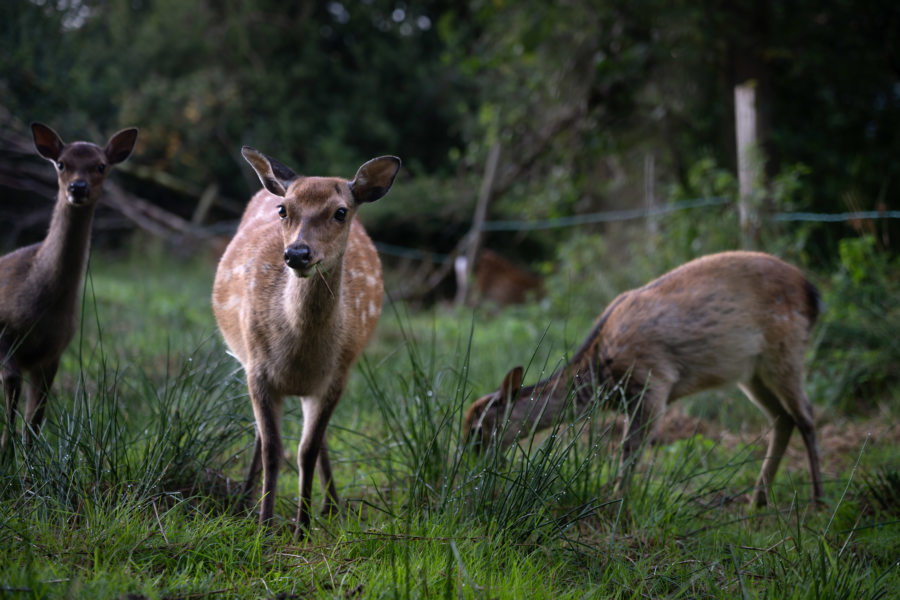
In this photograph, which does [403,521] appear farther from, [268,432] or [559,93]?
[559,93]

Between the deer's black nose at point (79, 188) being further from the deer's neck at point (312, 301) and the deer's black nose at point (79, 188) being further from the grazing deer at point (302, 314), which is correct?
the deer's neck at point (312, 301)

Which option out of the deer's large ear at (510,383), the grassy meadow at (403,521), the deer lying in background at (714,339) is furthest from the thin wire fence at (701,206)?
the deer's large ear at (510,383)

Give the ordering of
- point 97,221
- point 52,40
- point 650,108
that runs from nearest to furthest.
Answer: point 52,40 < point 650,108 < point 97,221

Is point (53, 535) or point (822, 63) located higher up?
point (822, 63)

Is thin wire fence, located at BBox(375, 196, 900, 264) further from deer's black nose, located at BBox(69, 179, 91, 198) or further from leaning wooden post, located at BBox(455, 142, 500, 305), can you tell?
deer's black nose, located at BBox(69, 179, 91, 198)

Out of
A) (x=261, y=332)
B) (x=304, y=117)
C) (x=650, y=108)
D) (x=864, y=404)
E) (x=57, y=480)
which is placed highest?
(x=304, y=117)

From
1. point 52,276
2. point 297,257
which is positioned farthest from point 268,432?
point 52,276

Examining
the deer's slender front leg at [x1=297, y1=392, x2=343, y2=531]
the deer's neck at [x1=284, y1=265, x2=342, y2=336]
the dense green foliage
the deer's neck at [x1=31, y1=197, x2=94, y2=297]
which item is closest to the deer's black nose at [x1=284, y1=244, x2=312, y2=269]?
the deer's neck at [x1=284, y1=265, x2=342, y2=336]

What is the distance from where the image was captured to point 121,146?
13.8ft

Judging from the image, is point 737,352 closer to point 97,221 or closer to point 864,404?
point 864,404

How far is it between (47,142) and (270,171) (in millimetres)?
1329

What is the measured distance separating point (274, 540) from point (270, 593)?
548 millimetres

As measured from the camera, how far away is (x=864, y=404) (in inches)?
222

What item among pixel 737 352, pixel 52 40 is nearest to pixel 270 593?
pixel 737 352
